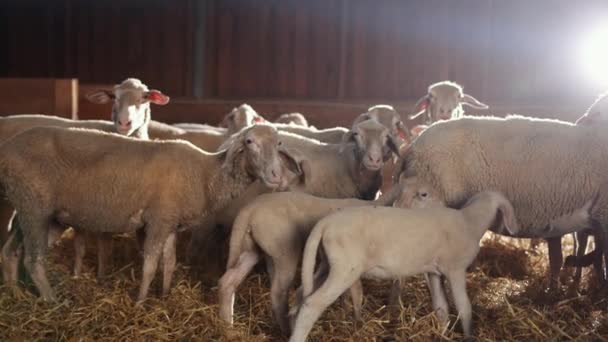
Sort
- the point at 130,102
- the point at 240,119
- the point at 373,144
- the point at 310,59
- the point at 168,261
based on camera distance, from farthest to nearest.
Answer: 1. the point at 310,59
2. the point at 240,119
3. the point at 130,102
4. the point at 373,144
5. the point at 168,261

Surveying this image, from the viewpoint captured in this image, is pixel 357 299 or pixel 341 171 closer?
pixel 357 299

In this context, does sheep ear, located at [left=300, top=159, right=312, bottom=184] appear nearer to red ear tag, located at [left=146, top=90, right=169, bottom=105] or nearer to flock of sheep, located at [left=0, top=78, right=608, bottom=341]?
flock of sheep, located at [left=0, top=78, right=608, bottom=341]

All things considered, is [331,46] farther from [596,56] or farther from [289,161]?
[289,161]

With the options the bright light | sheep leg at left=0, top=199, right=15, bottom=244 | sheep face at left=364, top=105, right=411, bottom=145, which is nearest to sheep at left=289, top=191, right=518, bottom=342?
sheep face at left=364, top=105, right=411, bottom=145

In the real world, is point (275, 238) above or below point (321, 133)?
below

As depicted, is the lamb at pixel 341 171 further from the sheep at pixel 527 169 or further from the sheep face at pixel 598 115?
the sheep face at pixel 598 115

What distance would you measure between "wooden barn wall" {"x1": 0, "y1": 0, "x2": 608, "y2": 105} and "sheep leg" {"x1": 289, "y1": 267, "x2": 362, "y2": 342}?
9.15 meters

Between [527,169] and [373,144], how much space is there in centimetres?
112

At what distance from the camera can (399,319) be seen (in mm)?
5230

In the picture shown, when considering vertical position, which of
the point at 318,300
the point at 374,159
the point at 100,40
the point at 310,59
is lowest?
the point at 318,300

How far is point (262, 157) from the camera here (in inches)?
220

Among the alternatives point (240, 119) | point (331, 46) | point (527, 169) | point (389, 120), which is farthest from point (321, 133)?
point (331, 46)

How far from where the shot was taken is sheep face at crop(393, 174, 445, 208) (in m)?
5.71

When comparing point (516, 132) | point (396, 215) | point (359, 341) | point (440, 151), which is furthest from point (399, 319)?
point (516, 132)
